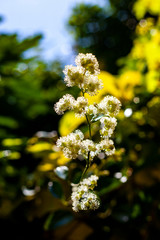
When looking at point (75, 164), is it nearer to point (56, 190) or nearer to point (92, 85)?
point (56, 190)

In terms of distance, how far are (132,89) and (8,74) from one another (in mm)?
731

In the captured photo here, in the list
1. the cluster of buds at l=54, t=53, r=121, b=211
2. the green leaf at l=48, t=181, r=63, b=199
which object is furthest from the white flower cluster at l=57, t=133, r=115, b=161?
the green leaf at l=48, t=181, r=63, b=199

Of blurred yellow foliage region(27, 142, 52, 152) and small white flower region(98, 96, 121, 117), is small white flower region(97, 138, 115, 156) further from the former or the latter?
blurred yellow foliage region(27, 142, 52, 152)

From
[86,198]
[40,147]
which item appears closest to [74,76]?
[86,198]

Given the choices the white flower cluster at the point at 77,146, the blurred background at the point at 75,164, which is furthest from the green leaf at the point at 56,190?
the white flower cluster at the point at 77,146

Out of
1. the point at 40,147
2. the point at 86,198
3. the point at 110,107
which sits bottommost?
the point at 86,198

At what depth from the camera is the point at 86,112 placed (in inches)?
17.4

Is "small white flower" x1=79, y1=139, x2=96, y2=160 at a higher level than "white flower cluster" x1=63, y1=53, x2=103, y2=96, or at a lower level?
lower

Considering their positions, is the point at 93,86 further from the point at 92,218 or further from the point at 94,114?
the point at 92,218

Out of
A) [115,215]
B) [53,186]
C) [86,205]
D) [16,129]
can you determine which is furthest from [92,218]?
[16,129]

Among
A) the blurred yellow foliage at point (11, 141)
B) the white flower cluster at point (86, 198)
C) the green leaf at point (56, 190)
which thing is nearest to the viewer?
the white flower cluster at point (86, 198)

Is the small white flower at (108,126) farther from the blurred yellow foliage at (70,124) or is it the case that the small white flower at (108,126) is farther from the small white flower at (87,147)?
the blurred yellow foliage at (70,124)

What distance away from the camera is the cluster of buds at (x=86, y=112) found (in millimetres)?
408

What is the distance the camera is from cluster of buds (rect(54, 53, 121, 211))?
0.41m
